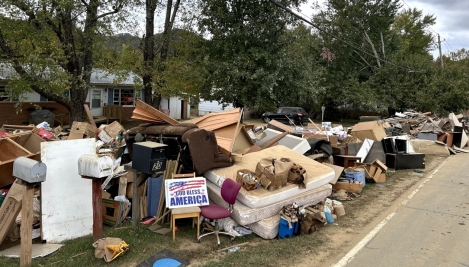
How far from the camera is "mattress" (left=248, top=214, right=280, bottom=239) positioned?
5824 millimetres

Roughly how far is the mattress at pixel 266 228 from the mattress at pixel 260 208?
0.08 metres

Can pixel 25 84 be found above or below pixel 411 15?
below

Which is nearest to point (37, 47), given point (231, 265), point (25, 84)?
point (25, 84)

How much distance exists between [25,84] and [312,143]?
31.8 feet

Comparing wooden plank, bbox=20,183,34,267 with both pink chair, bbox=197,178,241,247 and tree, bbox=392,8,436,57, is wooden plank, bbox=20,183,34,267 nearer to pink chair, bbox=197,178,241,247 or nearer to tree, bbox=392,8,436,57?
pink chair, bbox=197,178,241,247

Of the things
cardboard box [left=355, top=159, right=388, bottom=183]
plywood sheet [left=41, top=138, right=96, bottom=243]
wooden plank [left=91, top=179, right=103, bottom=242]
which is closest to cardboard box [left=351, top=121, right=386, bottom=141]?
cardboard box [left=355, top=159, right=388, bottom=183]

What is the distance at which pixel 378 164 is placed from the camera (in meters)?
10.2

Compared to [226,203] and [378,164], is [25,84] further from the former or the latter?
[378,164]

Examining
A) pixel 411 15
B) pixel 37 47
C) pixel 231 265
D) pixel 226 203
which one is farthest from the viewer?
pixel 411 15

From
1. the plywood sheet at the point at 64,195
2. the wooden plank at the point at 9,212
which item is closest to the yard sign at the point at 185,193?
the plywood sheet at the point at 64,195

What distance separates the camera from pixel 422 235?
6.11 meters

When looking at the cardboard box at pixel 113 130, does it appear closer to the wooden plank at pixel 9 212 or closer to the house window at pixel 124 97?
the wooden plank at pixel 9 212

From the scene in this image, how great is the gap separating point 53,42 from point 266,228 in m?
10.1

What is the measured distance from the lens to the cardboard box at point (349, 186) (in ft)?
28.8
